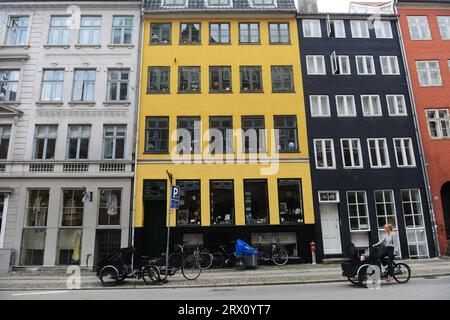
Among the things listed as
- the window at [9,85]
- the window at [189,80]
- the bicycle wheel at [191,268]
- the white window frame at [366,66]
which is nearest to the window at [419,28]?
the white window frame at [366,66]

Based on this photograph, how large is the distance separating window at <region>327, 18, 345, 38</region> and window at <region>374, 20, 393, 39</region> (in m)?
2.46

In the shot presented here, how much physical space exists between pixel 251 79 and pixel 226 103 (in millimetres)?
2435

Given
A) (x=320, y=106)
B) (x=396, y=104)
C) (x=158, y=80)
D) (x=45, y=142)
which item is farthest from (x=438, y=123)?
(x=45, y=142)

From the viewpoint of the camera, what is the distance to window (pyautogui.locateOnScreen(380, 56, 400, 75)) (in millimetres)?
21094

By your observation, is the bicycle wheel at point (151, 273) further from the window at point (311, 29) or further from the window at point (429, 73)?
the window at point (429, 73)

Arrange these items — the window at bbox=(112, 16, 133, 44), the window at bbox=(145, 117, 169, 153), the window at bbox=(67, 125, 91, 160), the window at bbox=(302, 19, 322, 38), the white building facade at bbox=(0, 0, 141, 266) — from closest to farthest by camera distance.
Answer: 1. the white building facade at bbox=(0, 0, 141, 266)
2. the window at bbox=(67, 125, 91, 160)
3. the window at bbox=(145, 117, 169, 153)
4. the window at bbox=(112, 16, 133, 44)
5. the window at bbox=(302, 19, 322, 38)

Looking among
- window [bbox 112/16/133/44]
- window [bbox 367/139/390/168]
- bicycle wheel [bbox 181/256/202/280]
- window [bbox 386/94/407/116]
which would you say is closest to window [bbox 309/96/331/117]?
window [bbox 367/139/390/168]

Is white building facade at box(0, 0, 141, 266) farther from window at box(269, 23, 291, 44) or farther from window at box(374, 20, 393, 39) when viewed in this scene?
window at box(374, 20, 393, 39)

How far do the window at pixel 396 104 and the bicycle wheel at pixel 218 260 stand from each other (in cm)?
1445

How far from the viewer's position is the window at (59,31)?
805 inches

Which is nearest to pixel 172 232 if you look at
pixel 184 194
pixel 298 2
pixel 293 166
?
pixel 184 194

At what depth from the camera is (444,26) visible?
2198 centimetres

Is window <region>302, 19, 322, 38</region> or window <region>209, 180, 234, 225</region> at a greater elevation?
window <region>302, 19, 322, 38</region>
